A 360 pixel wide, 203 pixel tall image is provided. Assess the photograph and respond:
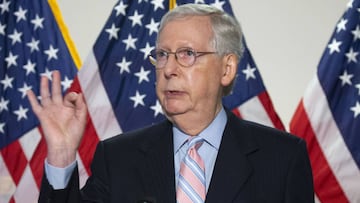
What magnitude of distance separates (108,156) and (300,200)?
58cm

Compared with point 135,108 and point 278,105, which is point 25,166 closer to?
point 135,108

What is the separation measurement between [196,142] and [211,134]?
2.3 inches

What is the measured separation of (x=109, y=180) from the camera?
1703mm

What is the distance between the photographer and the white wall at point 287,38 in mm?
3361

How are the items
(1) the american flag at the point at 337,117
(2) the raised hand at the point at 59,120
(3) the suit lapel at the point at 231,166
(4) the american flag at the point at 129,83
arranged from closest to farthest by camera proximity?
(2) the raised hand at the point at 59,120 → (3) the suit lapel at the point at 231,166 → (1) the american flag at the point at 337,117 → (4) the american flag at the point at 129,83

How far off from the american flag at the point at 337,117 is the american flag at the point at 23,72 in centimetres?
136

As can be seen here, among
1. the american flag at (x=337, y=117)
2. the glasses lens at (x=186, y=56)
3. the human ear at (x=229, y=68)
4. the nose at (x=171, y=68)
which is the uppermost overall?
the glasses lens at (x=186, y=56)

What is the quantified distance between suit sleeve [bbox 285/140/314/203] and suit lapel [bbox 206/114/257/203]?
0.12m

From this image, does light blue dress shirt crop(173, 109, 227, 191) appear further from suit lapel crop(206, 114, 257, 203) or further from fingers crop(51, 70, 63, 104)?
fingers crop(51, 70, 63, 104)

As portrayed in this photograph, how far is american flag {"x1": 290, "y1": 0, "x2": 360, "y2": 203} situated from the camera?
3.03 metres

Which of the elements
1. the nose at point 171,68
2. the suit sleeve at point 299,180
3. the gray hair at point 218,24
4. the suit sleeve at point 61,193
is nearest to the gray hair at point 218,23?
the gray hair at point 218,24

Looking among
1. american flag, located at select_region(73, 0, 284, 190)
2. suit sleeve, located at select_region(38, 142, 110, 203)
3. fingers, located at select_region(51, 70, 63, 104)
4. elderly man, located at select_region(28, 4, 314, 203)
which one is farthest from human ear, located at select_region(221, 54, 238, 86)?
american flag, located at select_region(73, 0, 284, 190)

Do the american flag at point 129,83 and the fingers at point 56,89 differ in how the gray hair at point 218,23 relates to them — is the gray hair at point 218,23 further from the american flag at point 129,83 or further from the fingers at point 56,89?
the american flag at point 129,83

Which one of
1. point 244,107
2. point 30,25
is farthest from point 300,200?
point 30,25
